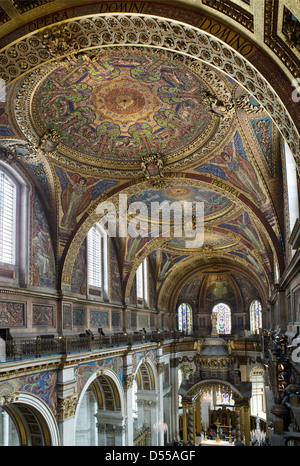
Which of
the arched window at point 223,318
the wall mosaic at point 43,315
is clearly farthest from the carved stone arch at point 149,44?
the arched window at point 223,318

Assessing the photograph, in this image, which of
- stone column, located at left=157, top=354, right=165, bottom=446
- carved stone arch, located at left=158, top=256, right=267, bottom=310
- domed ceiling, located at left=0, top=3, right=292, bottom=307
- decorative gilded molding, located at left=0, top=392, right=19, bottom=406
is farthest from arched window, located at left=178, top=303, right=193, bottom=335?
decorative gilded molding, located at left=0, top=392, right=19, bottom=406

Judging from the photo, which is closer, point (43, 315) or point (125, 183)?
point (43, 315)

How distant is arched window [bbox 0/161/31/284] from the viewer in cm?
1339

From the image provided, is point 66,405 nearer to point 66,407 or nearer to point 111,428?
point 66,407

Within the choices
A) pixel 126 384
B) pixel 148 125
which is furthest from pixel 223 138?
pixel 126 384

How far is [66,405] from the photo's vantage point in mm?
14398

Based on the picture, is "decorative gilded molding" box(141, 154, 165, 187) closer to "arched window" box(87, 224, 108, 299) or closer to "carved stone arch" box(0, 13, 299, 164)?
"arched window" box(87, 224, 108, 299)

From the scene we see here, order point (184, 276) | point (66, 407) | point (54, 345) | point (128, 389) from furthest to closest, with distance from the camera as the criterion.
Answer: point (184, 276) < point (128, 389) < point (66, 407) < point (54, 345)

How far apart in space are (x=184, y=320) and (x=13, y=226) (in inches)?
1139

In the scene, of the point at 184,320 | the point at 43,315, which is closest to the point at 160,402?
the point at 184,320

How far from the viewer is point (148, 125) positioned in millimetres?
13398

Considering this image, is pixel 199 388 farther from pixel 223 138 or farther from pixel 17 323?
pixel 223 138

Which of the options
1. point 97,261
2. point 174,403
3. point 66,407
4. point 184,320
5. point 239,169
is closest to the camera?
point 239,169

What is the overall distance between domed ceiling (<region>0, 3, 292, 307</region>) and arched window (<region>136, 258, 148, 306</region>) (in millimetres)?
10268
